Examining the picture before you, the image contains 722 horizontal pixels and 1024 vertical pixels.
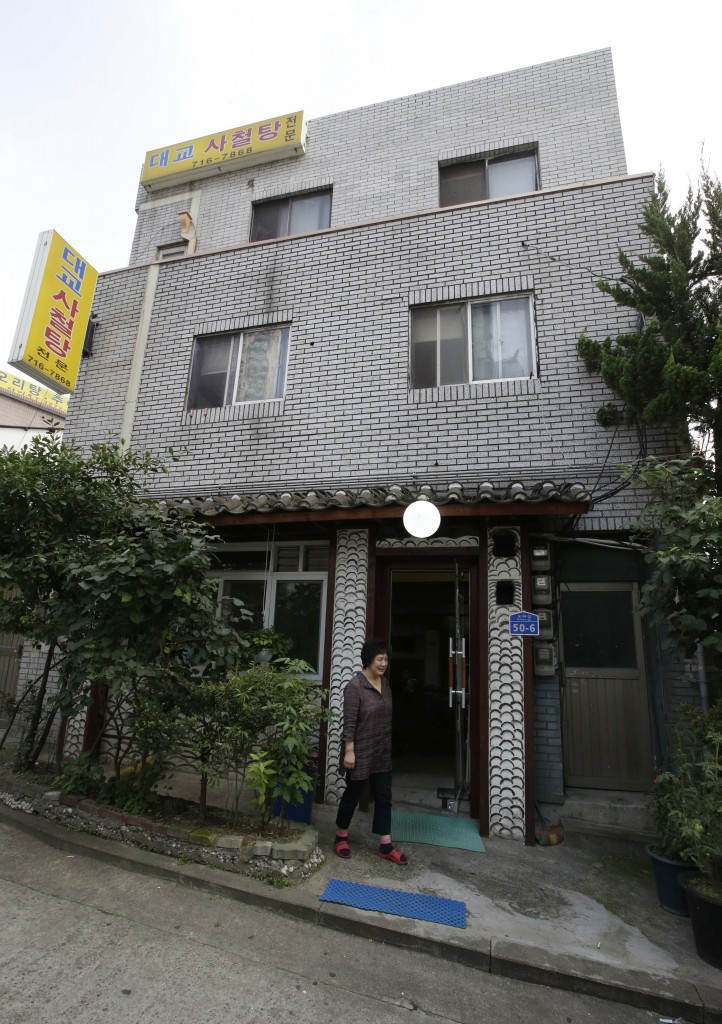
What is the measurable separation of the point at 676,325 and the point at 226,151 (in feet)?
28.6

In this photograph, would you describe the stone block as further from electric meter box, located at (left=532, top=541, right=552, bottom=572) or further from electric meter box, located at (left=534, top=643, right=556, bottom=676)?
electric meter box, located at (left=532, top=541, right=552, bottom=572)

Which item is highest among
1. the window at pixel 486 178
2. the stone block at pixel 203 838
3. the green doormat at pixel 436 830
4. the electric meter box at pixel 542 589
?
the window at pixel 486 178

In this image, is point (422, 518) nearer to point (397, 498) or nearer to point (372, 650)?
point (397, 498)

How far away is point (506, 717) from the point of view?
17.6 feet

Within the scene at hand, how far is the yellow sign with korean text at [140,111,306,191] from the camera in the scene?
978cm

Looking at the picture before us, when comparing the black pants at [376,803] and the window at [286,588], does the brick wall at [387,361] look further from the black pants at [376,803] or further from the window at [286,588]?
the black pants at [376,803]

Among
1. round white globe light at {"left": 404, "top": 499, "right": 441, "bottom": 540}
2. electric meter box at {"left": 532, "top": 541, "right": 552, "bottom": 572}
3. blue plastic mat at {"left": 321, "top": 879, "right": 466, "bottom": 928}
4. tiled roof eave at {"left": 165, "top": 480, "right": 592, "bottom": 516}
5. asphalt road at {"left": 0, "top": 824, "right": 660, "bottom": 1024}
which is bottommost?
asphalt road at {"left": 0, "top": 824, "right": 660, "bottom": 1024}

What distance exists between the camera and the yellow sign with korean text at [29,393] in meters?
21.2

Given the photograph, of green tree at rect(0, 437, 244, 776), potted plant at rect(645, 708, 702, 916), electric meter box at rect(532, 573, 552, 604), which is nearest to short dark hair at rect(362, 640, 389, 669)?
green tree at rect(0, 437, 244, 776)

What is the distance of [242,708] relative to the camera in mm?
4660

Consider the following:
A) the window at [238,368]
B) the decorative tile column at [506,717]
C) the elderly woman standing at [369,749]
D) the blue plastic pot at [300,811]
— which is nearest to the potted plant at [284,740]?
the elderly woman standing at [369,749]

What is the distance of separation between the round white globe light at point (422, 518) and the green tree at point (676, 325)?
2472 millimetres

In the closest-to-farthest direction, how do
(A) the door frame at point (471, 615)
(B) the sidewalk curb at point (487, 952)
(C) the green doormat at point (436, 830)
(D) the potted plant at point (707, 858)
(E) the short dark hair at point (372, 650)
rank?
(B) the sidewalk curb at point (487, 952), (D) the potted plant at point (707, 858), (E) the short dark hair at point (372, 650), (C) the green doormat at point (436, 830), (A) the door frame at point (471, 615)

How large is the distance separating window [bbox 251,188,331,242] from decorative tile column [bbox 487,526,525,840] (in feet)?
23.4
